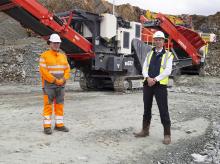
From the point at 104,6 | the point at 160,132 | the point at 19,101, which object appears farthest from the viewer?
the point at 104,6

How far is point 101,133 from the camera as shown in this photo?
710 cm

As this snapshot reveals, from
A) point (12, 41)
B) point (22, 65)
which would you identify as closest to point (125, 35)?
point (22, 65)

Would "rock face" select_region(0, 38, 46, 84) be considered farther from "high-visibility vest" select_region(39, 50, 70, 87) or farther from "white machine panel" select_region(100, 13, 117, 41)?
"high-visibility vest" select_region(39, 50, 70, 87)

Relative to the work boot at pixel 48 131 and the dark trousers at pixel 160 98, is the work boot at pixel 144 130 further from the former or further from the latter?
the work boot at pixel 48 131

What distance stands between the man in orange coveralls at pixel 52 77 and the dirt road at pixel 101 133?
11.0 inches

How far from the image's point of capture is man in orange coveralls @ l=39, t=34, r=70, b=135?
678 centimetres

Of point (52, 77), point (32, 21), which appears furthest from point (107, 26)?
point (52, 77)

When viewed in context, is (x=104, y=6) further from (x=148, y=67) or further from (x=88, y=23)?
(x=148, y=67)

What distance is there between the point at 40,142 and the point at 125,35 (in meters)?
8.30

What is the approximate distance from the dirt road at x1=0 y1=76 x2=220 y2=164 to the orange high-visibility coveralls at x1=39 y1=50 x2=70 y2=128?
386mm

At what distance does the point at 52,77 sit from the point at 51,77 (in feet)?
0.06

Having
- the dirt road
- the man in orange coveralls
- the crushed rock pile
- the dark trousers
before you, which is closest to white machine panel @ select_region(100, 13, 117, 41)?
the dirt road

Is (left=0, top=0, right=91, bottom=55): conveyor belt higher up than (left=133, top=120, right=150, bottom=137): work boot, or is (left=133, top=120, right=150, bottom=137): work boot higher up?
(left=0, top=0, right=91, bottom=55): conveyor belt

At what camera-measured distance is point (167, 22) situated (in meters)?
17.4
